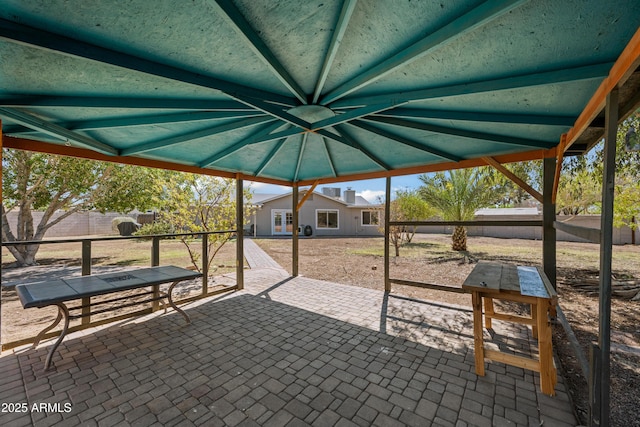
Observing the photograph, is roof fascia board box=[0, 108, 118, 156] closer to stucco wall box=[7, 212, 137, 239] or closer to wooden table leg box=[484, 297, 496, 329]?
wooden table leg box=[484, 297, 496, 329]

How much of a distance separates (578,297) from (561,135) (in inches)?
153

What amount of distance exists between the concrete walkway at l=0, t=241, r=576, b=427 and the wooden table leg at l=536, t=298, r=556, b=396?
0.09m

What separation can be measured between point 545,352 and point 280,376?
7.56ft

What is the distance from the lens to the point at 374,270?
7.67 m

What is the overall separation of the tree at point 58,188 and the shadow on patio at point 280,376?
457cm

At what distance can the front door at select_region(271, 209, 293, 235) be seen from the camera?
1952 cm

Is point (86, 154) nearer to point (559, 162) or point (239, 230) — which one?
point (239, 230)

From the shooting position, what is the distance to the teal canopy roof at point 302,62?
147 cm

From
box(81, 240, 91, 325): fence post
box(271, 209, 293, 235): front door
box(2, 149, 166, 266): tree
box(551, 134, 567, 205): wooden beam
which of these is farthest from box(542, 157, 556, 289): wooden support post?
box(271, 209, 293, 235): front door

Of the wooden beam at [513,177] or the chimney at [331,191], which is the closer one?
the wooden beam at [513,177]

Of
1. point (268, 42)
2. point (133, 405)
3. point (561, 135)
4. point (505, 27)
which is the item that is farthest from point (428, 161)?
point (133, 405)

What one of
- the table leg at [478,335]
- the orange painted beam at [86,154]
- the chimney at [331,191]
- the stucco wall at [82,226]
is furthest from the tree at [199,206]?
the chimney at [331,191]

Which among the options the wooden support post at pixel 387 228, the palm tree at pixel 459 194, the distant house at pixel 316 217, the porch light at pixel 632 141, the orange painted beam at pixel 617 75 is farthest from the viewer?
the distant house at pixel 316 217

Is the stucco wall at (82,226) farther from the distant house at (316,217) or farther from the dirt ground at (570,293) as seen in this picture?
the dirt ground at (570,293)
